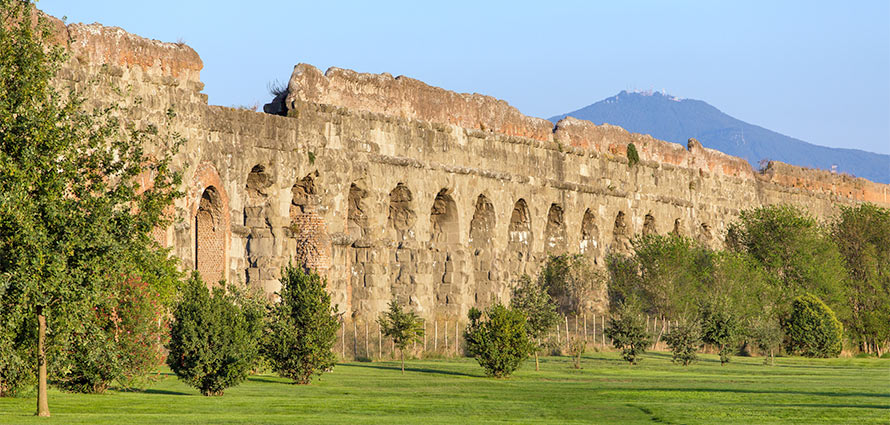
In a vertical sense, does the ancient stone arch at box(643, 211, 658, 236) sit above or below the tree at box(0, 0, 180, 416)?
above

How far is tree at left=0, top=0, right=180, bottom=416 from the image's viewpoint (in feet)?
44.3

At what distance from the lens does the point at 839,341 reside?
3731 cm

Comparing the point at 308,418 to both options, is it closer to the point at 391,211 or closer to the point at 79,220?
the point at 79,220

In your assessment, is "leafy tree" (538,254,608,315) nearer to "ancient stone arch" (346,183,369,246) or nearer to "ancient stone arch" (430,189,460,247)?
"ancient stone arch" (430,189,460,247)

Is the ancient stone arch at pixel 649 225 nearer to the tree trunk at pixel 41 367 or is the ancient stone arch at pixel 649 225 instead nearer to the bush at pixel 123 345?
the bush at pixel 123 345

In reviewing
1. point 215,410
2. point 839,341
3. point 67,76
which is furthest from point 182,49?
point 839,341

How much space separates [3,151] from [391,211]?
16718 mm

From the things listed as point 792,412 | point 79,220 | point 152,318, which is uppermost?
point 79,220

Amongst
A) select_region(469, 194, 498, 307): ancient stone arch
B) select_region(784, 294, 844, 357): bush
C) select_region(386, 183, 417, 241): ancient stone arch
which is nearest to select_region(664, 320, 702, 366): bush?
select_region(469, 194, 498, 307): ancient stone arch

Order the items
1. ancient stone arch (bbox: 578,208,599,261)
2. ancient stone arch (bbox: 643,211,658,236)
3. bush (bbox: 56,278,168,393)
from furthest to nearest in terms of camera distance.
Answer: ancient stone arch (bbox: 643,211,658,236) → ancient stone arch (bbox: 578,208,599,261) → bush (bbox: 56,278,168,393)

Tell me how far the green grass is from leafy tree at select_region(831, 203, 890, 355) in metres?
17.2

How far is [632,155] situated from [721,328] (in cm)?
1125

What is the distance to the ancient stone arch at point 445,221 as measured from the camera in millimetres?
31828

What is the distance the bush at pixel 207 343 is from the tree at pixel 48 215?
2.53 metres
